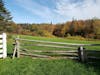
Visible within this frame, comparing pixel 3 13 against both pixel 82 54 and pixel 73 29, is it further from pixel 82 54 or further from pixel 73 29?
pixel 73 29

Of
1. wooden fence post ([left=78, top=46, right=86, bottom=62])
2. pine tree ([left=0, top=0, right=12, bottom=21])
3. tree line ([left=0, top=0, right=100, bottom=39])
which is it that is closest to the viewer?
wooden fence post ([left=78, top=46, right=86, bottom=62])

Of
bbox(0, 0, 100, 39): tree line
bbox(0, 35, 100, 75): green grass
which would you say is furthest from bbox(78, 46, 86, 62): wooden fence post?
bbox(0, 0, 100, 39): tree line

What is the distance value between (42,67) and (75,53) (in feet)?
9.73

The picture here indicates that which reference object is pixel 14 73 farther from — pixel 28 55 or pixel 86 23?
pixel 86 23

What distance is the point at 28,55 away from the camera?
1248 centimetres

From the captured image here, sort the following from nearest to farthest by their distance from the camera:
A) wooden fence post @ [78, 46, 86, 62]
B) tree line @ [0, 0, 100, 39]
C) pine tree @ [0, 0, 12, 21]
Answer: wooden fence post @ [78, 46, 86, 62] < pine tree @ [0, 0, 12, 21] < tree line @ [0, 0, 100, 39]

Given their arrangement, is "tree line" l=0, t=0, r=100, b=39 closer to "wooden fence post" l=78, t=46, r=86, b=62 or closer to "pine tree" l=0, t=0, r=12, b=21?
"pine tree" l=0, t=0, r=12, b=21

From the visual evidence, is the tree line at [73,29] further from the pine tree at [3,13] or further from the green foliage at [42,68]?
the green foliage at [42,68]

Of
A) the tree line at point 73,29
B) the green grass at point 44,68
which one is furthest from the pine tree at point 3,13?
the green grass at point 44,68

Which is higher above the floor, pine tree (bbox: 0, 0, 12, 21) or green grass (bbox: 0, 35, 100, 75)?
pine tree (bbox: 0, 0, 12, 21)

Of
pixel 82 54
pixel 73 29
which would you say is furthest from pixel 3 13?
pixel 73 29

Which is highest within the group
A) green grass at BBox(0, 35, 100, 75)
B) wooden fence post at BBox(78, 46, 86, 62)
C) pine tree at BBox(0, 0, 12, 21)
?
pine tree at BBox(0, 0, 12, 21)

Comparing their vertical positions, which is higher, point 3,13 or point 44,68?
point 3,13

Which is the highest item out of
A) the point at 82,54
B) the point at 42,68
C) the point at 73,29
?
the point at 73,29
